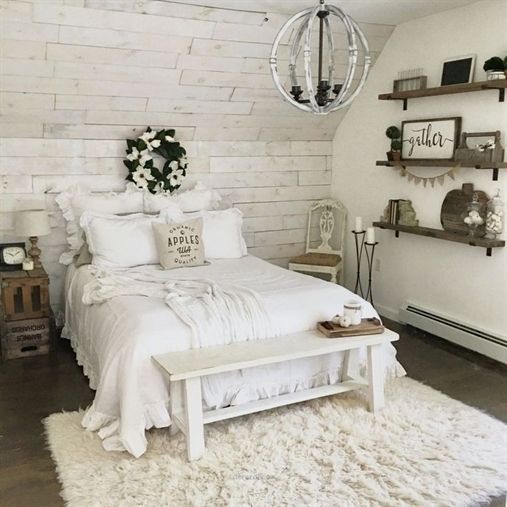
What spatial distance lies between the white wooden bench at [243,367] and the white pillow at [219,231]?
1.43 meters

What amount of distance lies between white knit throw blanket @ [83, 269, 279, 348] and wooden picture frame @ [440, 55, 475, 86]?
209 cm

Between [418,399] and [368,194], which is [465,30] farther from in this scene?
[418,399]

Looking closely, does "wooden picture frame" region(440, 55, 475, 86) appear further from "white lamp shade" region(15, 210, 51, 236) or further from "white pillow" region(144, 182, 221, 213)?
"white lamp shade" region(15, 210, 51, 236)

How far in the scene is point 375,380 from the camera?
10.5 feet

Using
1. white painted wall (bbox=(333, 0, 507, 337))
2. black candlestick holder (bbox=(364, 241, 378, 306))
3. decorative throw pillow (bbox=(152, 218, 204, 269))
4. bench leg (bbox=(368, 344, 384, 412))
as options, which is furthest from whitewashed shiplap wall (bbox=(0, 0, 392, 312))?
bench leg (bbox=(368, 344, 384, 412))

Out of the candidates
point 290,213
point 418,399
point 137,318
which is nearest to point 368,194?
point 290,213

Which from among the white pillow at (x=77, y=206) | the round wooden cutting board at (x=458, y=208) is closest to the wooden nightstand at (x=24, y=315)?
the white pillow at (x=77, y=206)

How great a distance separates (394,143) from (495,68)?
1.06 meters

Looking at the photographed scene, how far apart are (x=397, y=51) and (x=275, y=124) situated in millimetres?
1142

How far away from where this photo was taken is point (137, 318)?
301cm

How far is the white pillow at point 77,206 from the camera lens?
4.43 meters

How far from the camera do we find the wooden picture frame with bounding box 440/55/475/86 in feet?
13.1

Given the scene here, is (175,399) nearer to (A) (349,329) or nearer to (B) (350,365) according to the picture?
(A) (349,329)

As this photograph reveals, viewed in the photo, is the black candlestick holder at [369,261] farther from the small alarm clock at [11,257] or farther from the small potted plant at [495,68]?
the small alarm clock at [11,257]
